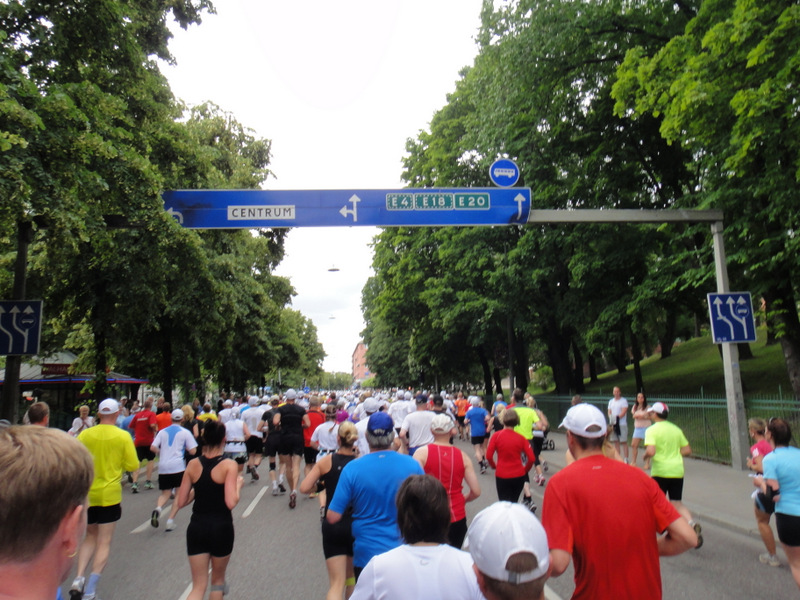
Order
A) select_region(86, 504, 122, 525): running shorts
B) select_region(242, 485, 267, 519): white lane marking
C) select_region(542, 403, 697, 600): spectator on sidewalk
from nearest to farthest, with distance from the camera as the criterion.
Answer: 1. select_region(542, 403, 697, 600): spectator on sidewalk
2. select_region(86, 504, 122, 525): running shorts
3. select_region(242, 485, 267, 519): white lane marking

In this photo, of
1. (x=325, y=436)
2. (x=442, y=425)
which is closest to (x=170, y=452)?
(x=325, y=436)

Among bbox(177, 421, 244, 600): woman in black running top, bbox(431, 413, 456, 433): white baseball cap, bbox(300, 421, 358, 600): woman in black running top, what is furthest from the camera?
bbox(431, 413, 456, 433): white baseball cap

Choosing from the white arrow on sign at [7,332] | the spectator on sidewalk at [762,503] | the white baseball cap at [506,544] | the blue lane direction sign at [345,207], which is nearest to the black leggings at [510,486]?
the spectator on sidewalk at [762,503]

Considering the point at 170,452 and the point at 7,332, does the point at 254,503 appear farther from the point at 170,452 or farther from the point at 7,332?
the point at 7,332

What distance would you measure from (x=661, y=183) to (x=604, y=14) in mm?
6051

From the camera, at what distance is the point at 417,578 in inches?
106

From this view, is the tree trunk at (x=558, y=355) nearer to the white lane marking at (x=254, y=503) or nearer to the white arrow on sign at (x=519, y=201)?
the white arrow on sign at (x=519, y=201)

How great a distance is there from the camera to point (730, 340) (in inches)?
509

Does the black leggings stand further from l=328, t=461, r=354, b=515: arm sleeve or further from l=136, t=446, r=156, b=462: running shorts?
l=136, t=446, r=156, b=462: running shorts

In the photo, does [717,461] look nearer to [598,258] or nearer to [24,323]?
[598,258]

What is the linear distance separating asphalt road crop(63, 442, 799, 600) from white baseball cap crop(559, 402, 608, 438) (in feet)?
11.8

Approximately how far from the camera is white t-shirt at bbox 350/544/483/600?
267 cm

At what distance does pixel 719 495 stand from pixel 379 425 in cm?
898

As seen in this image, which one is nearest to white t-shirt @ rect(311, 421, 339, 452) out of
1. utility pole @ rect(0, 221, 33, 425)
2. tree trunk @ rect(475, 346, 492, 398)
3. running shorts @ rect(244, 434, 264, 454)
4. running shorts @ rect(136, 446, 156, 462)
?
utility pole @ rect(0, 221, 33, 425)
